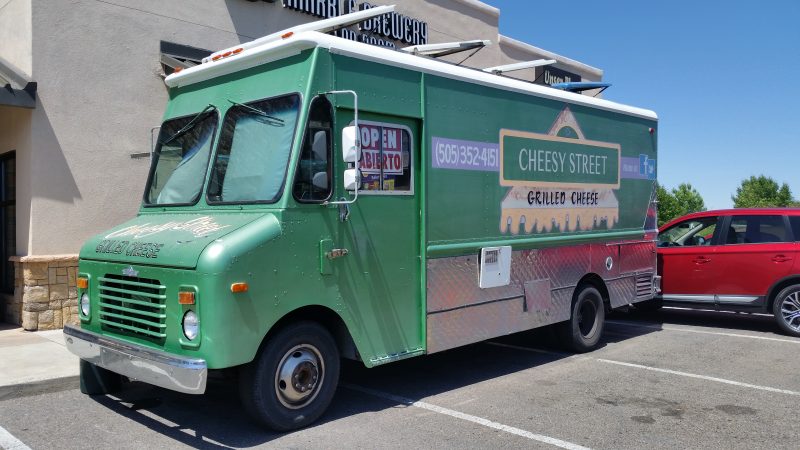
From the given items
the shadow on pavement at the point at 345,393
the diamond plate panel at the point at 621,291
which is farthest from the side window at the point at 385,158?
the diamond plate panel at the point at 621,291

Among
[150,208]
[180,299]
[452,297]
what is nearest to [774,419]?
[452,297]

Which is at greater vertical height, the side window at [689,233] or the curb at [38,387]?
the side window at [689,233]

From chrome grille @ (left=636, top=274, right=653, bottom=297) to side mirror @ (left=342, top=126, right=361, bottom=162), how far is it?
556 centimetres

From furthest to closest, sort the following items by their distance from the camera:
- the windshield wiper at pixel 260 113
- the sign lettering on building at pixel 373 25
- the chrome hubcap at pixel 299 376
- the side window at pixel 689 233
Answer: the sign lettering on building at pixel 373 25 < the side window at pixel 689 233 < the windshield wiper at pixel 260 113 < the chrome hubcap at pixel 299 376

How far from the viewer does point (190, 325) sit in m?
4.77

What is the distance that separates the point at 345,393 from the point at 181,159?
268 cm

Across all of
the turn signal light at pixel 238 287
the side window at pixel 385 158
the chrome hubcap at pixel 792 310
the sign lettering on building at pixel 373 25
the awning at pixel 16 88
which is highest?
the sign lettering on building at pixel 373 25

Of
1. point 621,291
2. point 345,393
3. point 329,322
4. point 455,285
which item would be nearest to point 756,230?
point 621,291

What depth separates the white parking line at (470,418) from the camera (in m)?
5.03

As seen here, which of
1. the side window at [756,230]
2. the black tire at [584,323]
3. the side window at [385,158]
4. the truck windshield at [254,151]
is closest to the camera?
the truck windshield at [254,151]

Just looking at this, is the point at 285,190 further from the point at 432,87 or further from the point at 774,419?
the point at 774,419

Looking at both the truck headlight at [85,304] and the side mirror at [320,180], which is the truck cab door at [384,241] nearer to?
the side mirror at [320,180]

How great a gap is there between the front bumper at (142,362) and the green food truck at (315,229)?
0.6 inches

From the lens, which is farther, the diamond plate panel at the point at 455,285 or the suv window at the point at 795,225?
the suv window at the point at 795,225
